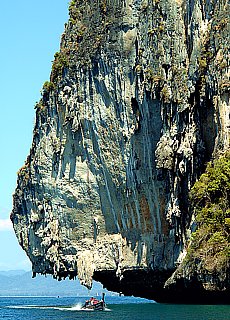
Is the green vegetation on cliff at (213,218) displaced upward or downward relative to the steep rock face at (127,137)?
downward

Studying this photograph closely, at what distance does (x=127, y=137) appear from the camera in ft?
187

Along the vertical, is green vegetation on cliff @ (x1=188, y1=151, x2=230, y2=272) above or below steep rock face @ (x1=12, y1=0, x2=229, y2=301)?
below

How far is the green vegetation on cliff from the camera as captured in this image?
1715 inches

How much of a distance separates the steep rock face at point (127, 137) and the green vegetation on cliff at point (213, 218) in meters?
2.80

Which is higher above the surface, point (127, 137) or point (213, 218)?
point (127, 137)

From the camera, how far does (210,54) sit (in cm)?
5053

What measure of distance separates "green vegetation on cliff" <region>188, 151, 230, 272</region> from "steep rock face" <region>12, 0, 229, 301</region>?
2802 millimetres

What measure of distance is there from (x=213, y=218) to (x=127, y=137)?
13.8m

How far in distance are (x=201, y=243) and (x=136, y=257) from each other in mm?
12784

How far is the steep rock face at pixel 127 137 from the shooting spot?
170 feet

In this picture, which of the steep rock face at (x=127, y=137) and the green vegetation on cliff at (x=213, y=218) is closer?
the green vegetation on cliff at (x=213, y=218)

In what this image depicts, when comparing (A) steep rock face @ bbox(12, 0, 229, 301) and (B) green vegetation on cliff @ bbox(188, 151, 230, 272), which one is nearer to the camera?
(B) green vegetation on cliff @ bbox(188, 151, 230, 272)

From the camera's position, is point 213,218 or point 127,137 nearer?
point 213,218

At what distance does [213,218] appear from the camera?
44.8 meters
